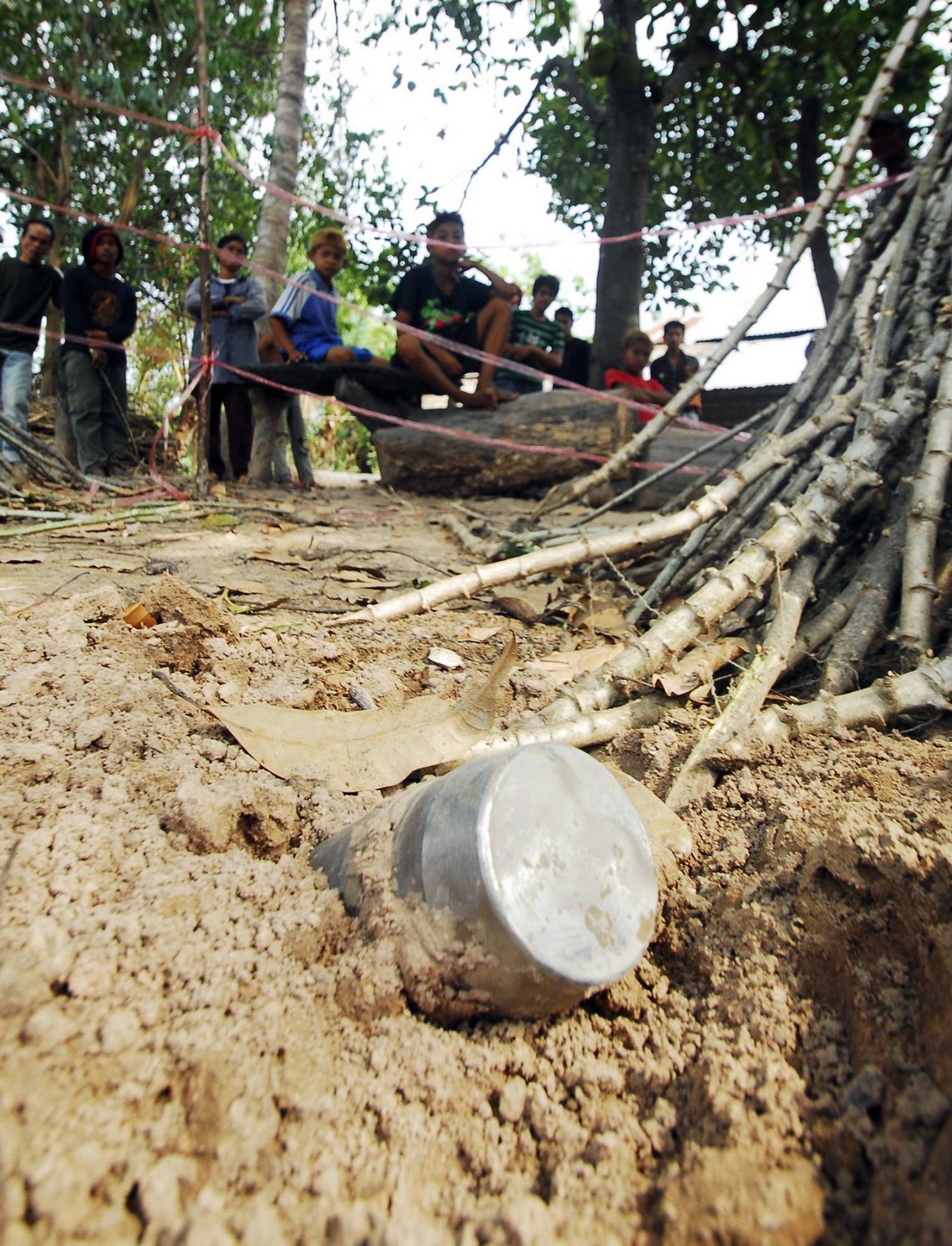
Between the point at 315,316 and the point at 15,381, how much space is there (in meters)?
1.97

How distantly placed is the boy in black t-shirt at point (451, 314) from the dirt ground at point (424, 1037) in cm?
450

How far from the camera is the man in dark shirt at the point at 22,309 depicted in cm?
501

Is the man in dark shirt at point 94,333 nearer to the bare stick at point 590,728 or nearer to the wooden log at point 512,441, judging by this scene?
the wooden log at point 512,441

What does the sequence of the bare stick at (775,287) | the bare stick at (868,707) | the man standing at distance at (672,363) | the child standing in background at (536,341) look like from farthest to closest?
the man standing at distance at (672,363) → the child standing in background at (536,341) → the bare stick at (775,287) → the bare stick at (868,707)

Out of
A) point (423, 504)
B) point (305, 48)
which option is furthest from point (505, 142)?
point (423, 504)

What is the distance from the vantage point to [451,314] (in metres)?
5.82

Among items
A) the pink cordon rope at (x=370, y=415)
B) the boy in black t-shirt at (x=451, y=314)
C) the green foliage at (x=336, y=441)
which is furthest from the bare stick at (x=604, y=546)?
the green foliage at (x=336, y=441)

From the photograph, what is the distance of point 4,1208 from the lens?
24.9 inches

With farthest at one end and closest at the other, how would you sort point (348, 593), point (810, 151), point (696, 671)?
point (810, 151), point (348, 593), point (696, 671)

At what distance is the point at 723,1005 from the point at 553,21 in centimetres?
723

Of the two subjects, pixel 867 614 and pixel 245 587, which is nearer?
pixel 867 614

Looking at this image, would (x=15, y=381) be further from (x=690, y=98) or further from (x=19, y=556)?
(x=690, y=98)

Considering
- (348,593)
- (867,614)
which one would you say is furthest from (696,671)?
(348,593)

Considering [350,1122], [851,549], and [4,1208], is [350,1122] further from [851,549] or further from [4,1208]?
[851,549]
